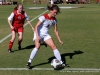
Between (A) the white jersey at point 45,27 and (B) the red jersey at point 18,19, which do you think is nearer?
(A) the white jersey at point 45,27

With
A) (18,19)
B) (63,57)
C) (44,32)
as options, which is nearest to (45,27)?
(44,32)

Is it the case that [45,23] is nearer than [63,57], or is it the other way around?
[45,23]

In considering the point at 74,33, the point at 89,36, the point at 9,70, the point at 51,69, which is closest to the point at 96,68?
the point at 51,69

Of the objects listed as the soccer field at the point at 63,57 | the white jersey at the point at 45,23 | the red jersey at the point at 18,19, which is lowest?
the soccer field at the point at 63,57

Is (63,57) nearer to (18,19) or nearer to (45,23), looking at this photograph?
(45,23)

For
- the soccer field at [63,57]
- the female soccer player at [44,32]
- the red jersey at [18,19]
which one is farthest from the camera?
the red jersey at [18,19]

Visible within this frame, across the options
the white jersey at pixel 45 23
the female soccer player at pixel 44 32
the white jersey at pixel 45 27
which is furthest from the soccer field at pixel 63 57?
the white jersey at pixel 45 23

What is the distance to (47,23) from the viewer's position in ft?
28.0

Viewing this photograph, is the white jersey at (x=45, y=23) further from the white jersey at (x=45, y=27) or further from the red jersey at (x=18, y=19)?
the red jersey at (x=18, y=19)

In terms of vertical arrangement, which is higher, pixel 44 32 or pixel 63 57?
pixel 44 32

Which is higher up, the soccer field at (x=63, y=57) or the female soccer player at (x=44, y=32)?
the female soccer player at (x=44, y=32)

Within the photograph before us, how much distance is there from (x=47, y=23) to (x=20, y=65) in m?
1.54

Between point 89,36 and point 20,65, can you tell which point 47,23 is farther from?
point 89,36

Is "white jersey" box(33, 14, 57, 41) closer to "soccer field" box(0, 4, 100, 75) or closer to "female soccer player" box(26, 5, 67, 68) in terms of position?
"female soccer player" box(26, 5, 67, 68)
